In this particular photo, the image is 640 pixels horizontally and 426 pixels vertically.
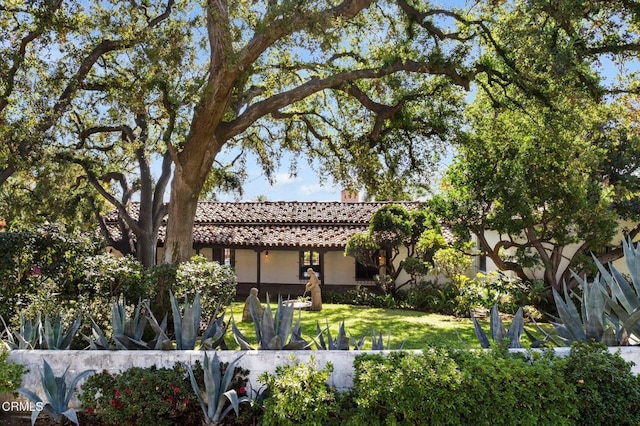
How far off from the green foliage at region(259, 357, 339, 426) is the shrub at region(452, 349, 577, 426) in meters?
1.34

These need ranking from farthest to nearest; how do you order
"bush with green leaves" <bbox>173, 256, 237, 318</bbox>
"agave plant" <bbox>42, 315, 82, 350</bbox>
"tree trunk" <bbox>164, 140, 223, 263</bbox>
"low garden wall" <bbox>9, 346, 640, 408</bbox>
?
"tree trunk" <bbox>164, 140, 223, 263</bbox> → "bush with green leaves" <bbox>173, 256, 237, 318</bbox> → "agave plant" <bbox>42, 315, 82, 350</bbox> → "low garden wall" <bbox>9, 346, 640, 408</bbox>

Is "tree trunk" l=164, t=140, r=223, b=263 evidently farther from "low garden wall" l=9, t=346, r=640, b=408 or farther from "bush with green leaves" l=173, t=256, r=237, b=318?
"low garden wall" l=9, t=346, r=640, b=408

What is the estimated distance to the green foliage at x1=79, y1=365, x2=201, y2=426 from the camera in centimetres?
481

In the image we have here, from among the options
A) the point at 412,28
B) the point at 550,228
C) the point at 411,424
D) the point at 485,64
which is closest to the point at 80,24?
the point at 412,28

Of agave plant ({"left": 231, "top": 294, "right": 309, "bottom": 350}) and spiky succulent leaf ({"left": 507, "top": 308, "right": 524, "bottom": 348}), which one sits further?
spiky succulent leaf ({"left": 507, "top": 308, "right": 524, "bottom": 348})

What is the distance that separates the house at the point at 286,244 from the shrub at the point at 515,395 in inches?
590

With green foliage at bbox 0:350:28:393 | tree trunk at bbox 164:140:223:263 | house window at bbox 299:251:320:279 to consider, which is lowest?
green foliage at bbox 0:350:28:393

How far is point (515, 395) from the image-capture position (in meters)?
4.53

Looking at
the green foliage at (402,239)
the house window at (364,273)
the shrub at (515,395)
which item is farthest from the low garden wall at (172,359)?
the house window at (364,273)

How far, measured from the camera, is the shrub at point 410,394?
442 centimetres

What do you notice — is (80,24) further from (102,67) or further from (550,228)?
(550,228)

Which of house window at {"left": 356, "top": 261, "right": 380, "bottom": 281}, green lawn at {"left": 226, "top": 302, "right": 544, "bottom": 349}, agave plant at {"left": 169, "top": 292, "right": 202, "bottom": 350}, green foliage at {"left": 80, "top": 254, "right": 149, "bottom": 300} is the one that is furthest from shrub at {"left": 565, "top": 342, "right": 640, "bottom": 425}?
house window at {"left": 356, "top": 261, "right": 380, "bottom": 281}

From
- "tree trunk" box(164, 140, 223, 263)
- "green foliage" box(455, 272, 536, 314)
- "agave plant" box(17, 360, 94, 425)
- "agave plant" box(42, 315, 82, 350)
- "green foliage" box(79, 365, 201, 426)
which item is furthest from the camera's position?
"green foliage" box(455, 272, 536, 314)

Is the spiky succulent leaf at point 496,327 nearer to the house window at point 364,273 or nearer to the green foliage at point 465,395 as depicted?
the green foliage at point 465,395
